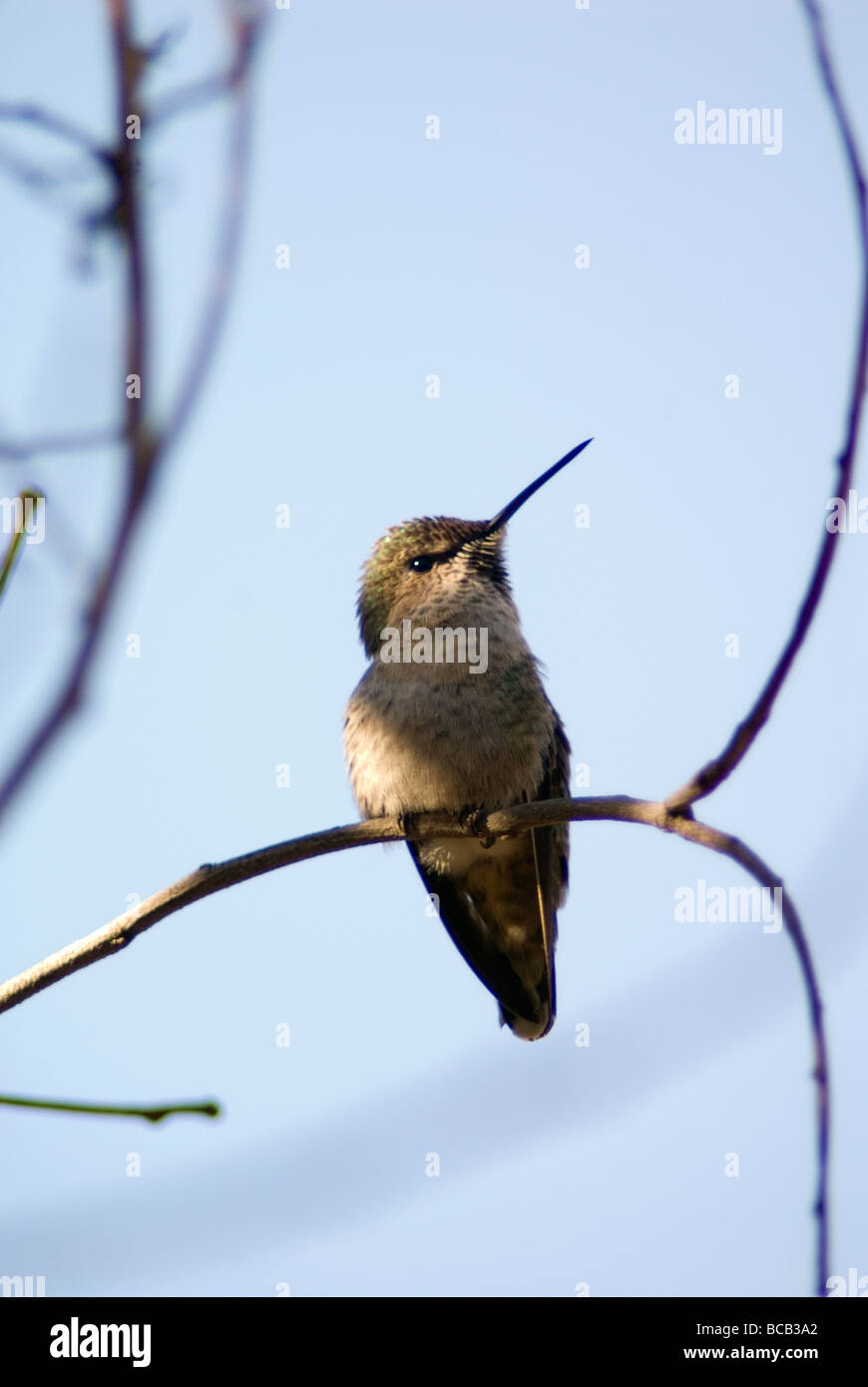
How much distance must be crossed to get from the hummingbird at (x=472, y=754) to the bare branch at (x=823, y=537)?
2.93 m

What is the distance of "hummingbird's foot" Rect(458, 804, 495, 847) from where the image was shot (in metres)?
5.01

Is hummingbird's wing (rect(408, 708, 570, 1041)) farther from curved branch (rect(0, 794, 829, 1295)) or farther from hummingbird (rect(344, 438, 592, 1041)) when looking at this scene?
curved branch (rect(0, 794, 829, 1295))

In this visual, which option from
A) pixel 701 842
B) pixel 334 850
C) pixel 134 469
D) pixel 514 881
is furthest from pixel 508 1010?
pixel 134 469

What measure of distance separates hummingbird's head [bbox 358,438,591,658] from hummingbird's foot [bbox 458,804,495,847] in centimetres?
134

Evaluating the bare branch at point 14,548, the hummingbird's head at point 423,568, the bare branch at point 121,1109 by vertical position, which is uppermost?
the hummingbird's head at point 423,568

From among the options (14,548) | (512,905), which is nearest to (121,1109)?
(14,548)

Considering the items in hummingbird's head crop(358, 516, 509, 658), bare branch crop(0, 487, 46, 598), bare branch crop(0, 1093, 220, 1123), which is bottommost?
bare branch crop(0, 1093, 220, 1123)

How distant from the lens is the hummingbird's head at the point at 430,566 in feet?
23.1

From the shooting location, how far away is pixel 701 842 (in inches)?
114

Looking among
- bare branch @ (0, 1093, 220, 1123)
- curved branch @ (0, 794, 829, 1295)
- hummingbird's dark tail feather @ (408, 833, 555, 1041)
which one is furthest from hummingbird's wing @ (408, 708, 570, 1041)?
bare branch @ (0, 1093, 220, 1123)

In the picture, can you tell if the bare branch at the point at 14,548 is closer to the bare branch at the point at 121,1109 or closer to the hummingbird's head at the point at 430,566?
the bare branch at the point at 121,1109

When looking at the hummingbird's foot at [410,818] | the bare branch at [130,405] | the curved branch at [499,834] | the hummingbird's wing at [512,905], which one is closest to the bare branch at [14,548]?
the bare branch at [130,405]

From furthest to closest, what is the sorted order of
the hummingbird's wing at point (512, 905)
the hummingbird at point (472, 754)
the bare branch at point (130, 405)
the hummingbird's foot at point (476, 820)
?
the hummingbird's wing at point (512, 905) < the hummingbird at point (472, 754) < the hummingbird's foot at point (476, 820) < the bare branch at point (130, 405)

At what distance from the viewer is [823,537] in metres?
2.40
